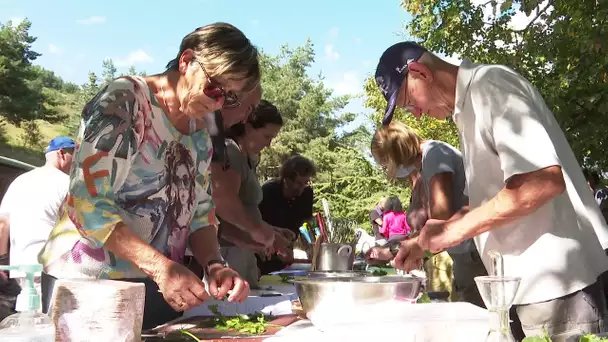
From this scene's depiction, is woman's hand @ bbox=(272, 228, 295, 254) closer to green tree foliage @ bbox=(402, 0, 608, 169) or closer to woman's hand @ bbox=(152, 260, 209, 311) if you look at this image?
woman's hand @ bbox=(152, 260, 209, 311)

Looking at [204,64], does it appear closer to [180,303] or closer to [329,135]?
[180,303]

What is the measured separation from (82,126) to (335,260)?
59.3 inches

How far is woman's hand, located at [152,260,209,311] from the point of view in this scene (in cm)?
137

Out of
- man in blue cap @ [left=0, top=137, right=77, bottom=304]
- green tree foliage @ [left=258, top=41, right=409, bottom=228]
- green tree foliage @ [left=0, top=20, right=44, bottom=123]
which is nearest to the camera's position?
Answer: man in blue cap @ [left=0, top=137, right=77, bottom=304]

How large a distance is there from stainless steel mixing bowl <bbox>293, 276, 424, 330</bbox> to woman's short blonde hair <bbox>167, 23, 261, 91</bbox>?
571mm

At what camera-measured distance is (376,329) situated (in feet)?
4.15

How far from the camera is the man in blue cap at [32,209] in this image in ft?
12.2

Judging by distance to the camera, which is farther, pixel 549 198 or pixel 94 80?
pixel 94 80

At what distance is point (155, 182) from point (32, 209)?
247cm

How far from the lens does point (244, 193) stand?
2.99m

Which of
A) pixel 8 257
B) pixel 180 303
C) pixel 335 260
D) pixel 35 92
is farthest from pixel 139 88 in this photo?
pixel 35 92

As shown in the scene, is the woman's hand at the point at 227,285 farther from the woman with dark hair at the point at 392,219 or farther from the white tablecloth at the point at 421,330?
the woman with dark hair at the point at 392,219

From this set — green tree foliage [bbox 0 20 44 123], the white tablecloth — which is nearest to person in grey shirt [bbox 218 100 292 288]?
the white tablecloth

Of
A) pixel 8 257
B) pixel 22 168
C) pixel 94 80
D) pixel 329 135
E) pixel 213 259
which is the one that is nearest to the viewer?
pixel 213 259
